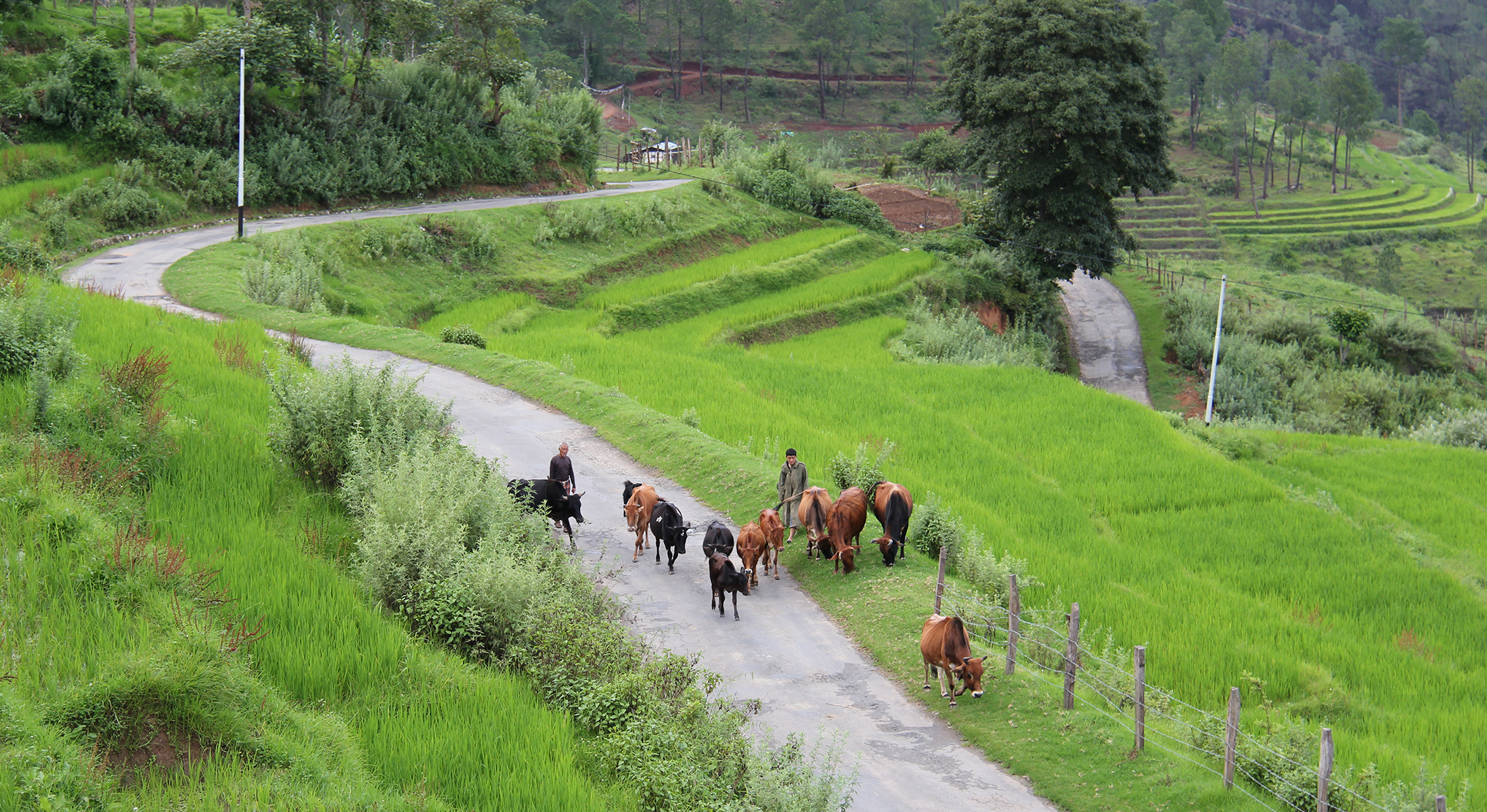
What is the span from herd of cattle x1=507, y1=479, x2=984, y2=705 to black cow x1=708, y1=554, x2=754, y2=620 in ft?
0.04

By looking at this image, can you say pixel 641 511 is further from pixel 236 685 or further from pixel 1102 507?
pixel 1102 507

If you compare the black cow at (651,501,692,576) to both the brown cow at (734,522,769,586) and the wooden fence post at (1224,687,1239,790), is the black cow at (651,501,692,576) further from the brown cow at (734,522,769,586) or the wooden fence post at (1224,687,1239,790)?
the wooden fence post at (1224,687,1239,790)

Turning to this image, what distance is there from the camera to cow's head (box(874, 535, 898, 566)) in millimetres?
14117

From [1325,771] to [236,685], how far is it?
813 cm

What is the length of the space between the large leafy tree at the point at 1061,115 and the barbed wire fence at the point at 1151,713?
99.6 ft

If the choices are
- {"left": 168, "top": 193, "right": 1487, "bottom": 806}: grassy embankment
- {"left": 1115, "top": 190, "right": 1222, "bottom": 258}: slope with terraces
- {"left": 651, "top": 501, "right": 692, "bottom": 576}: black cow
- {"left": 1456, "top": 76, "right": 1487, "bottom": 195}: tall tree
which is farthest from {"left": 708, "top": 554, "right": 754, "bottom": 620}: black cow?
{"left": 1456, "top": 76, "right": 1487, "bottom": 195}: tall tree

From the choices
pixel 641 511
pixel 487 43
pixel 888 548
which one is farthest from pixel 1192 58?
pixel 641 511

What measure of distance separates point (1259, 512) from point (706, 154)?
165ft

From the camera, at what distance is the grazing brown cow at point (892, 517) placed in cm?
1416

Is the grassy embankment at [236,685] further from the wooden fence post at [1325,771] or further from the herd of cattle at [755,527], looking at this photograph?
the wooden fence post at [1325,771]

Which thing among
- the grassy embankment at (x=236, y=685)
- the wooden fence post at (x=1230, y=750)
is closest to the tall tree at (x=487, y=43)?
the grassy embankment at (x=236, y=685)

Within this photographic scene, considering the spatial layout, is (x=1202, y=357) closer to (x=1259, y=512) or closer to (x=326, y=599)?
(x=1259, y=512)

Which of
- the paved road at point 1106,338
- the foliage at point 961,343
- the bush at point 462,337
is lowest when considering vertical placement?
the paved road at point 1106,338

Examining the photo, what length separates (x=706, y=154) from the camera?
65625 mm
